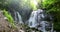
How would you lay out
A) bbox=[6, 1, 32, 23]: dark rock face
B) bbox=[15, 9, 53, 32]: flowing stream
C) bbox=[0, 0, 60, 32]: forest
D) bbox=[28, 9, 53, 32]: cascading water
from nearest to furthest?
1. bbox=[0, 0, 60, 32]: forest
2. bbox=[15, 9, 53, 32]: flowing stream
3. bbox=[28, 9, 53, 32]: cascading water
4. bbox=[6, 1, 32, 23]: dark rock face

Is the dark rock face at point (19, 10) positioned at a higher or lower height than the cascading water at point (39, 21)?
higher

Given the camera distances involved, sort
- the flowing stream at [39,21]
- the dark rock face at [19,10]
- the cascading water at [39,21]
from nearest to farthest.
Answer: the flowing stream at [39,21], the cascading water at [39,21], the dark rock face at [19,10]

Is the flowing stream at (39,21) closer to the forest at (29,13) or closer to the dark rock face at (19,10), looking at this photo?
the forest at (29,13)

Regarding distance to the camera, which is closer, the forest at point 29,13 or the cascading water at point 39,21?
the forest at point 29,13

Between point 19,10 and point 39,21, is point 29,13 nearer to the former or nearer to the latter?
point 19,10

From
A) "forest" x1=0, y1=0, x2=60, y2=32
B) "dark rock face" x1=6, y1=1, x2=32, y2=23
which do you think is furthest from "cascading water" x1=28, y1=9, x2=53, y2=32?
"dark rock face" x1=6, y1=1, x2=32, y2=23

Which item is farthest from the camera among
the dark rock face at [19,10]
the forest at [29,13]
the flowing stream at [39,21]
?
the dark rock face at [19,10]

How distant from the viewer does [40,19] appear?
13.1 metres

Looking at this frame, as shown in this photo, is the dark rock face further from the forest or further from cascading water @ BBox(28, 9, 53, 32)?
cascading water @ BBox(28, 9, 53, 32)

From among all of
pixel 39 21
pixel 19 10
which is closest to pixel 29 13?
pixel 19 10

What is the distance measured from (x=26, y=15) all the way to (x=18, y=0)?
1.89m

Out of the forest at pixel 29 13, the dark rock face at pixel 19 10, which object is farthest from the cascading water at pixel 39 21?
the dark rock face at pixel 19 10

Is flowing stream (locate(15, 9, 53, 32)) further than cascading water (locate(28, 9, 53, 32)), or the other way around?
cascading water (locate(28, 9, 53, 32))

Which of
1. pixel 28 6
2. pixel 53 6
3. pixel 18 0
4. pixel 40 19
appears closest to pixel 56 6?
pixel 53 6
